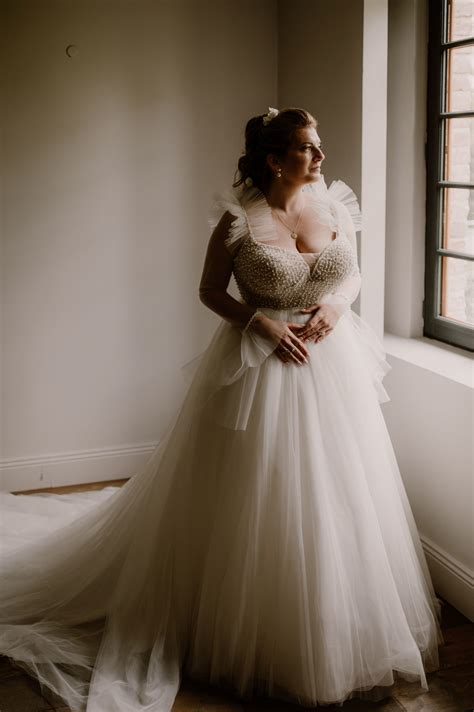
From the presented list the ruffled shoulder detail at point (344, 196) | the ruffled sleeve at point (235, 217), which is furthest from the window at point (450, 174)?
the ruffled sleeve at point (235, 217)

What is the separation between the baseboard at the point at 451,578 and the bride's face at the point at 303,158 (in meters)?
1.50

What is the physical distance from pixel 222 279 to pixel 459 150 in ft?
3.87

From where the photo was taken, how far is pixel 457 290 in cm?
326

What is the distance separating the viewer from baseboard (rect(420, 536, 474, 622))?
292 centimetres

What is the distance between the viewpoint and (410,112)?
3.31 metres

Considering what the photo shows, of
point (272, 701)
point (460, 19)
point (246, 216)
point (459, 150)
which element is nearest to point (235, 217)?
point (246, 216)

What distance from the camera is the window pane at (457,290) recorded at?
3156 millimetres

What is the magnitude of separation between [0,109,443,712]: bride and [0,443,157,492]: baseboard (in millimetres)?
1266

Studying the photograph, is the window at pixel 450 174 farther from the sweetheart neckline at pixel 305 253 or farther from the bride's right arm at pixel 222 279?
the bride's right arm at pixel 222 279

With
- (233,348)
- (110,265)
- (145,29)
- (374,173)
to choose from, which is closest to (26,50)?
(145,29)

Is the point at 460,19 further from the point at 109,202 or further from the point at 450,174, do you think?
the point at 109,202

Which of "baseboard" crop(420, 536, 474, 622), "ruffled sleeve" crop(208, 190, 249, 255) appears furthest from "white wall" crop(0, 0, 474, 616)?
"ruffled sleeve" crop(208, 190, 249, 255)

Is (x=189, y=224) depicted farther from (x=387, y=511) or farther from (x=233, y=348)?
(x=387, y=511)

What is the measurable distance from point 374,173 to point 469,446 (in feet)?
3.78
